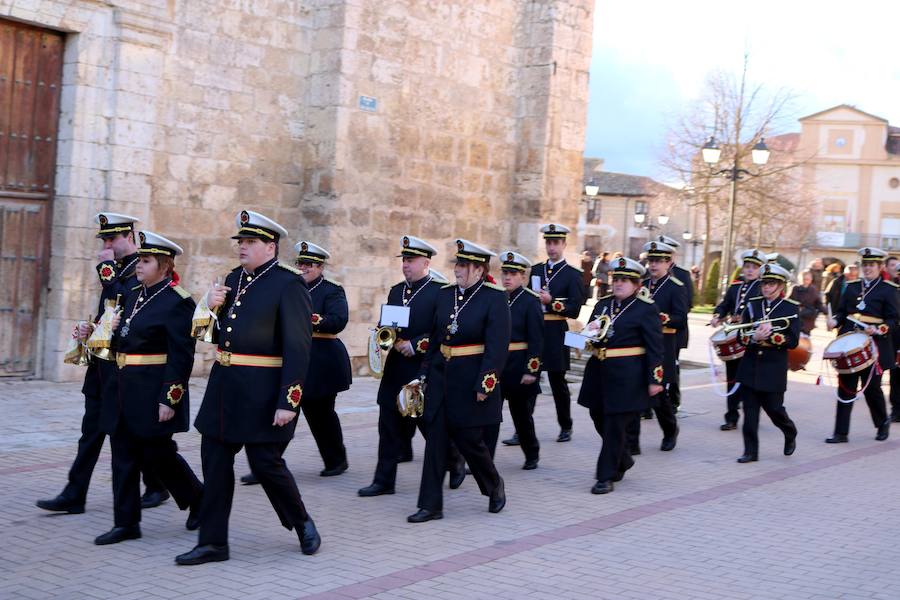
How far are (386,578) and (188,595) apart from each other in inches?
42.7

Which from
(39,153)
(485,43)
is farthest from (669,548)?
(485,43)

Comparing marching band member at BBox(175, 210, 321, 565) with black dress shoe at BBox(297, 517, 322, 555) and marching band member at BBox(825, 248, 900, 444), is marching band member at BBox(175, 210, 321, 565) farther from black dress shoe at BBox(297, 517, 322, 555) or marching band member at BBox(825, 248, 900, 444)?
marching band member at BBox(825, 248, 900, 444)

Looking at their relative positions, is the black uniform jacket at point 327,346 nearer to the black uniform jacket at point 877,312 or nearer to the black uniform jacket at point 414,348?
the black uniform jacket at point 414,348

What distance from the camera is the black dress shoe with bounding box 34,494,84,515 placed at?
716cm

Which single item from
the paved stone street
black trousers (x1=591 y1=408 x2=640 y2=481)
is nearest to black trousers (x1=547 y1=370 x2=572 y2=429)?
the paved stone street

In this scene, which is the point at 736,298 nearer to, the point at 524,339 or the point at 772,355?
the point at 772,355

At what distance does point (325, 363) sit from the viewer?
28.6 ft

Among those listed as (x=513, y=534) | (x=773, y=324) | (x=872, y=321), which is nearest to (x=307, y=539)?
(x=513, y=534)

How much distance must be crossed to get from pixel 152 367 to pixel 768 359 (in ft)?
19.5

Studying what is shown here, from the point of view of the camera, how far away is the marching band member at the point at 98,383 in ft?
23.4

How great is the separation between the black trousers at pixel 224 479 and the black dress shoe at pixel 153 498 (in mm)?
1398

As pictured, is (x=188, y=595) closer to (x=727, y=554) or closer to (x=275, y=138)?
(x=727, y=554)

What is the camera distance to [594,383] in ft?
29.4

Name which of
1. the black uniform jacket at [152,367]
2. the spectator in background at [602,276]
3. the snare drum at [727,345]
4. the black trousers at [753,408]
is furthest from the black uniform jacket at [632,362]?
the spectator in background at [602,276]
